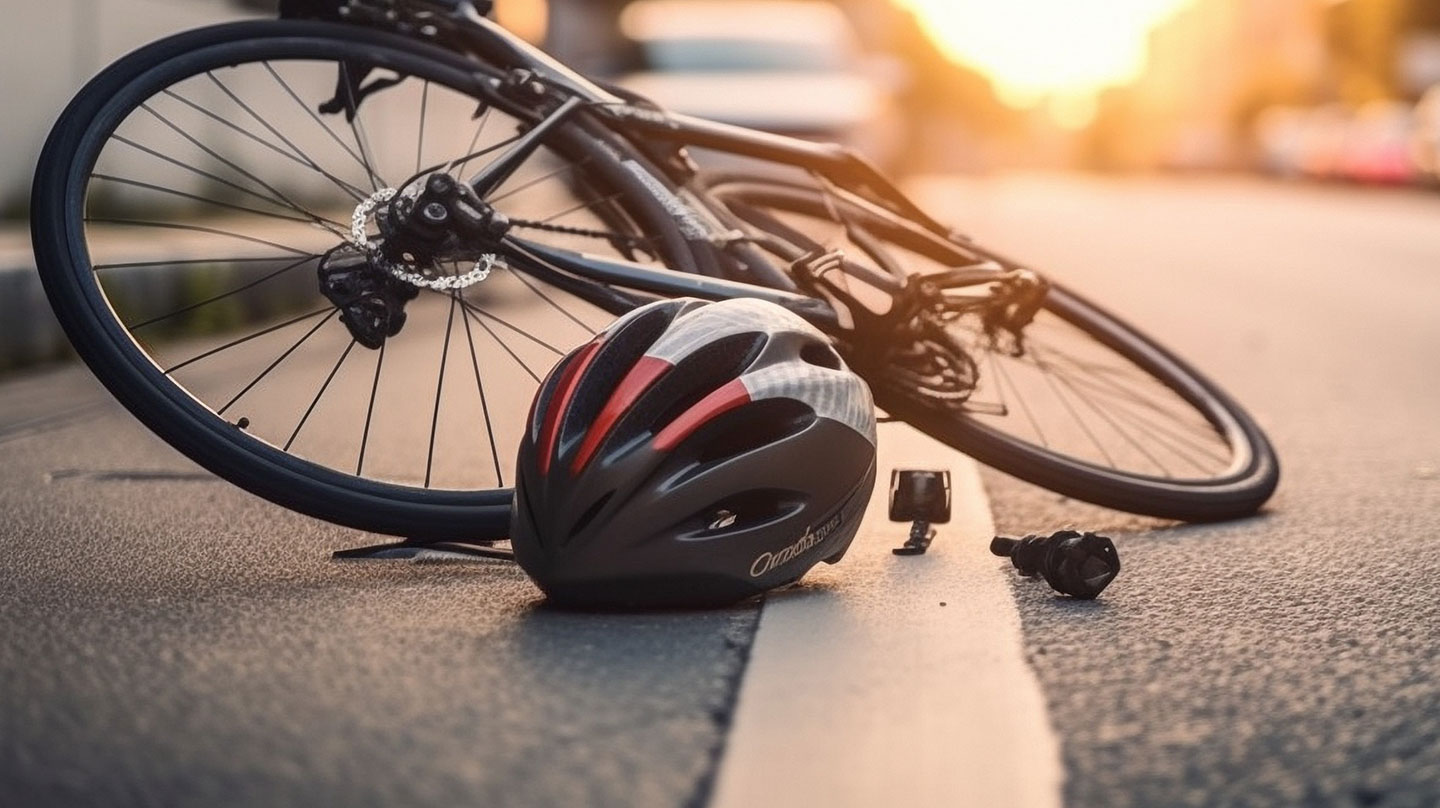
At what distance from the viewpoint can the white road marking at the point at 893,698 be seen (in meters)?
2.37

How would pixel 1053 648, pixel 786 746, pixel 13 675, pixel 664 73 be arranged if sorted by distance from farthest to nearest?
1. pixel 664 73
2. pixel 1053 648
3. pixel 13 675
4. pixel 786 746

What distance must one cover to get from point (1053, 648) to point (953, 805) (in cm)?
82

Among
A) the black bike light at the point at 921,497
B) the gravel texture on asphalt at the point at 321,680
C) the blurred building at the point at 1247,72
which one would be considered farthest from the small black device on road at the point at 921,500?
the blurred building at the point at 1247,72

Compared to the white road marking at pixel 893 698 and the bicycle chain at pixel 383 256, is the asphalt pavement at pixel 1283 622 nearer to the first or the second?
the white road marking at pixel 893 698

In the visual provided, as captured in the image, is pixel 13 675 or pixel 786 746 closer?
pixel 786 746

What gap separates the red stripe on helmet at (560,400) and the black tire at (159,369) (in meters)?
0.45

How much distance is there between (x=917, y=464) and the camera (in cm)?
534

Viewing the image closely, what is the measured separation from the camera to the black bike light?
4.01 m

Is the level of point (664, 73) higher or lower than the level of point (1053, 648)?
higher

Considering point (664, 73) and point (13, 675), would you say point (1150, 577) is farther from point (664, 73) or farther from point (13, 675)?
point (664, 73)

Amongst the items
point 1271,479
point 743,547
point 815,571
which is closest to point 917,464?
point 1271,479

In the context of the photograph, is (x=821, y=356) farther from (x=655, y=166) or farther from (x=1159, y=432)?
(x=1159, y=432)

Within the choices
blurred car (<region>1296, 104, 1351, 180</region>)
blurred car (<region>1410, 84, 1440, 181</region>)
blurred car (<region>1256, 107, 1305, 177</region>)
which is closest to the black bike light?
blurred car (<region>1410, 84, 1440, 181</region>)

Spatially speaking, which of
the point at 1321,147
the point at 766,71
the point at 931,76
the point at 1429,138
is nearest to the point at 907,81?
the point at 766,71
